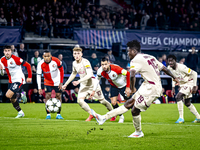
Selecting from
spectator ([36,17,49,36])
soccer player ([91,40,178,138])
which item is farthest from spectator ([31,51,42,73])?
soccer player ([91,40,178,138])

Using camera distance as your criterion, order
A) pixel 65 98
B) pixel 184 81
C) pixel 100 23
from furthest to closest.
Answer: pixel 100 23 < pixel 65 98 < pixel 184 81

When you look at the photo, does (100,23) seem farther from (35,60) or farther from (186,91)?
(186,91)

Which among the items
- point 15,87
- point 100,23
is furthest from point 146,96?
point 100,23

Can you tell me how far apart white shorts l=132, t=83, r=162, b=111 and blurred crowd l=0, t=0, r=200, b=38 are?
→ 14.8 m

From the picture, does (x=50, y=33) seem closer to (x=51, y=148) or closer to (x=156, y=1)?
(x=156, y=1)

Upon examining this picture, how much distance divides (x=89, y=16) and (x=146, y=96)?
16.4 m

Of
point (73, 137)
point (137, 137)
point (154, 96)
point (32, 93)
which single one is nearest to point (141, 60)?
point (154, 96)

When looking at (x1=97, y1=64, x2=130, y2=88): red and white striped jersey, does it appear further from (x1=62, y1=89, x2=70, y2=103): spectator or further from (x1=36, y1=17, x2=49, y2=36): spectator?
(x1=36, y1=17, x2=49, y2=36): spectator

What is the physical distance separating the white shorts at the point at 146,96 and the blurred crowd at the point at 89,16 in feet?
48.4

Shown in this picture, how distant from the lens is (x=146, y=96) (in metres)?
6.09

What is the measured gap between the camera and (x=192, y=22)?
2330 centimetres

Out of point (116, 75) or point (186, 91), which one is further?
point (186, 91)

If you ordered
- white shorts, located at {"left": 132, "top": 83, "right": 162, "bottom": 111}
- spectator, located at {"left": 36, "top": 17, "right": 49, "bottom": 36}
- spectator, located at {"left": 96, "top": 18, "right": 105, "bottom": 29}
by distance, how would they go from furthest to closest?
spectator, located at {"left": 96, "top": 18, "right": 105, "bottom": 29}, spectator, located at {"left": 36, "top": 17, "right": 49, "bottom": 36}, white shorts, located at {"left": 132, "top": 83, "right": 162, "bottom": 111}

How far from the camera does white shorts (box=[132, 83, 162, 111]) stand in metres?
6.06
